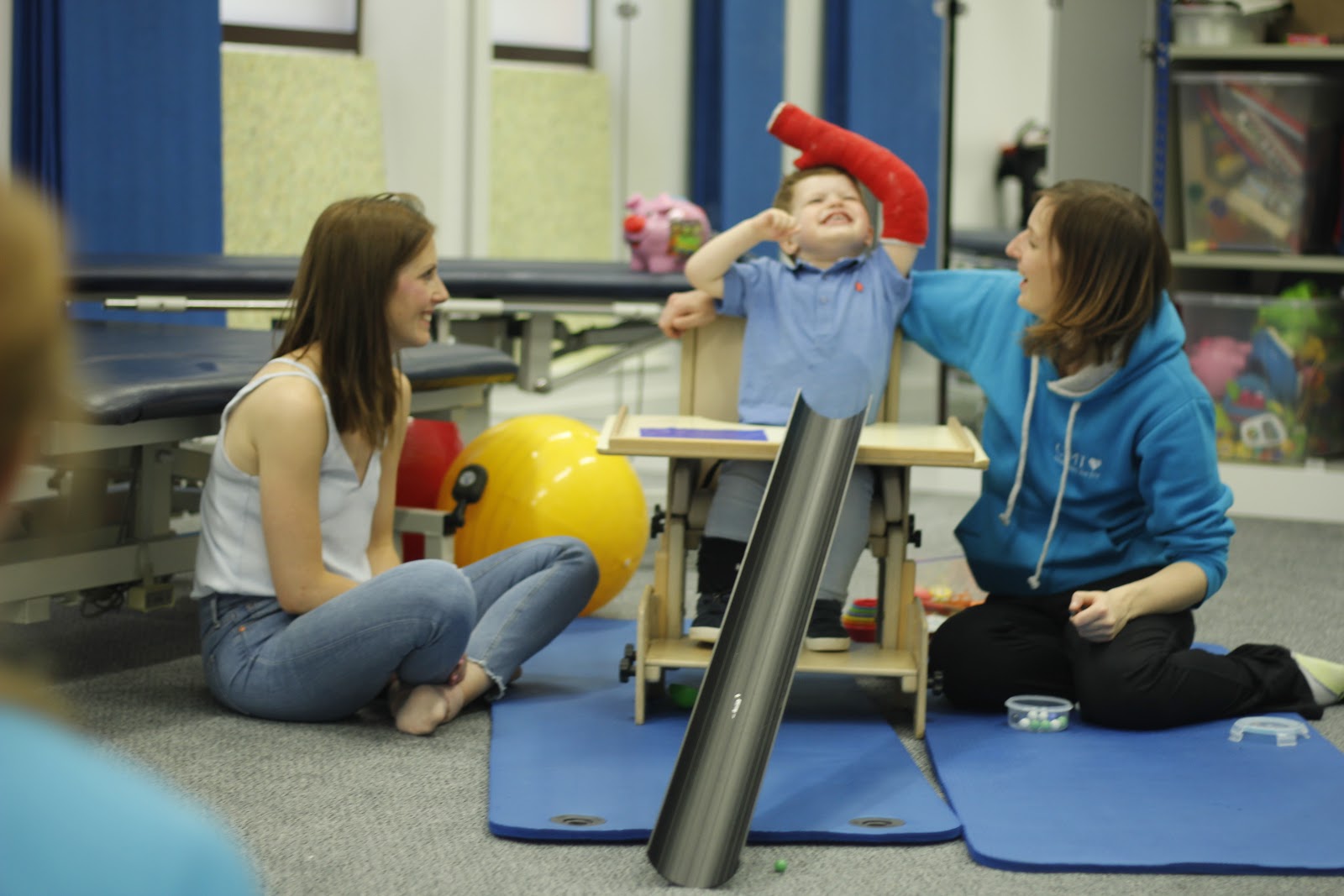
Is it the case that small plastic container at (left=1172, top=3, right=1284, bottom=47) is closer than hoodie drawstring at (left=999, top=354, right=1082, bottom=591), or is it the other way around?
hoodie drawstring at (left=999, top=354, right=1082, bottom=591)

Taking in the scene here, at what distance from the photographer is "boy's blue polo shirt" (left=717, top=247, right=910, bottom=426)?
245 centimetres

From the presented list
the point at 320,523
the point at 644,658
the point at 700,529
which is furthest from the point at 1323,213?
the point at 320,523

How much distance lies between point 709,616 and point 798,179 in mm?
740

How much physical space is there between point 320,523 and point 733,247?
2.55 feet

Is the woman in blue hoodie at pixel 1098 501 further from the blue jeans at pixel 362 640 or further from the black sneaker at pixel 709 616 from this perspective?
the blue jeans at pixel 362 640

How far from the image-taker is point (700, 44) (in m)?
5.53

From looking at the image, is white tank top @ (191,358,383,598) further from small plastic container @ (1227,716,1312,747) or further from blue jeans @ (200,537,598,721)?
small plastic container @ (1227,716,1312,747)

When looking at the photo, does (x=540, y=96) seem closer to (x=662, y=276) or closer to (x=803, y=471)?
(x=662, y=276)

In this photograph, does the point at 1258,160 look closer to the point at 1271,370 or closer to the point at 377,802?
the point at 1271,370

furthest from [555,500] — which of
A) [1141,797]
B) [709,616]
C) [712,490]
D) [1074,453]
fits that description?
[1141,797]

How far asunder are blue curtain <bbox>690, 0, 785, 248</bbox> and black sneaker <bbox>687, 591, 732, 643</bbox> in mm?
3207

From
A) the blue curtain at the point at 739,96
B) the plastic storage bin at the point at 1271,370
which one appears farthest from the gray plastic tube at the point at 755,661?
the blue curtain at the point at 739,96

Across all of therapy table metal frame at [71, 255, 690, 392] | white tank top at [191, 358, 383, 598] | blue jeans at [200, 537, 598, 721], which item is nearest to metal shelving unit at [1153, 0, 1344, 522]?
therapy table metal frame at [71, 255, 690, 392]

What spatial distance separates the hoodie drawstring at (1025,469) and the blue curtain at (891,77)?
131 inches
